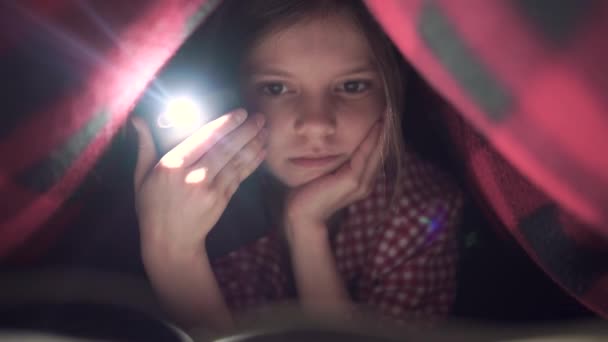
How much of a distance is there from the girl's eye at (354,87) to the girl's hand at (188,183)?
154 mm

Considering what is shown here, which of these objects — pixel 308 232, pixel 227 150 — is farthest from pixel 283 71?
pixel 308 232

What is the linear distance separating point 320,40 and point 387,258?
36 centimetres

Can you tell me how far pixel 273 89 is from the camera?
80 cm

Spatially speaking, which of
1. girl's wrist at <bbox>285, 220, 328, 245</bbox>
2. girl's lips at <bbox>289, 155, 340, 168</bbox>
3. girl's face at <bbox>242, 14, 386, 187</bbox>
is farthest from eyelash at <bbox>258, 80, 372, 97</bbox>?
girl's wrist at <bbox>285, 220, 328, 245</bbox>

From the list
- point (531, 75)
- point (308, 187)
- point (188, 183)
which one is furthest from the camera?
point (308, 187)

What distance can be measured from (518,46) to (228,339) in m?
0.41

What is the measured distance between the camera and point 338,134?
2.56ft

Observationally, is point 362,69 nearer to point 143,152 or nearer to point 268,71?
point 268,71

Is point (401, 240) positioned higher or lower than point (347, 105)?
lower

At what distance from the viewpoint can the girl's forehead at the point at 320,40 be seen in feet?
2.42

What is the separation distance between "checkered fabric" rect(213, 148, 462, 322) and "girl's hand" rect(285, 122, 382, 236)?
68 mm

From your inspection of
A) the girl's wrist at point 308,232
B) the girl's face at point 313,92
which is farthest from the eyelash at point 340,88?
the girl's wrist at point 308,232

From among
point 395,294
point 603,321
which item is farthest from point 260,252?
point 603,321

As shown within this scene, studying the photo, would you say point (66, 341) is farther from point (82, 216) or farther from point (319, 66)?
point (319, 66)
